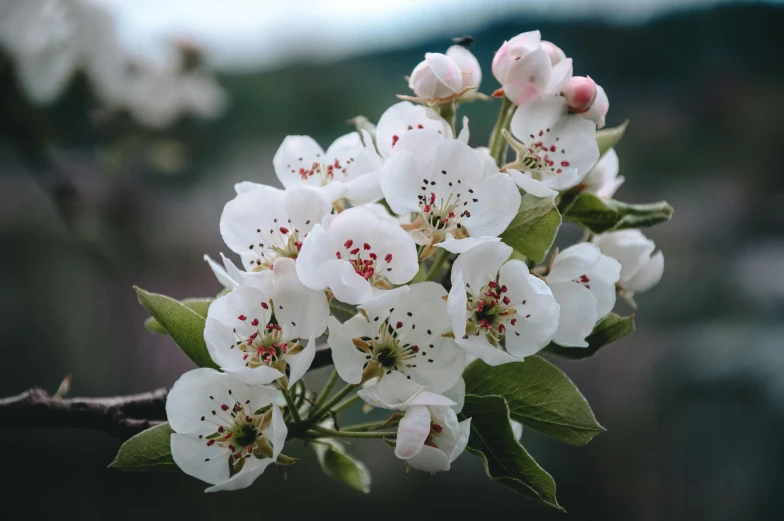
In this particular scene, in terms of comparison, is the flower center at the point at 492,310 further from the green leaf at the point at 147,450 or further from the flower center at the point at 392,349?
the green leaf at the point at 147,450

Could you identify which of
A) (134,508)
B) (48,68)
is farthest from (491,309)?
(134,508)

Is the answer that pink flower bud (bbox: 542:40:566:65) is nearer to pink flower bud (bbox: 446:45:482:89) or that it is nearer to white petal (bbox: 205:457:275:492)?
pink flower bud (bbox: 446:45:482:89)

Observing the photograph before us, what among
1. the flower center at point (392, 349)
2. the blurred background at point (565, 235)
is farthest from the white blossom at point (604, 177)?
the blurred background at point (565, 235)

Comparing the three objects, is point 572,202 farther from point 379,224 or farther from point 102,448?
point 102,448

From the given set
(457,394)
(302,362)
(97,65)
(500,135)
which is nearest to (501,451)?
(457,394)

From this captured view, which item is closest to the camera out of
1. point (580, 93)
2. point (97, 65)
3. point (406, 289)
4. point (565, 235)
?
point (406, 289)

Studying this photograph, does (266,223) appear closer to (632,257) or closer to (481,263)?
(481,263)
